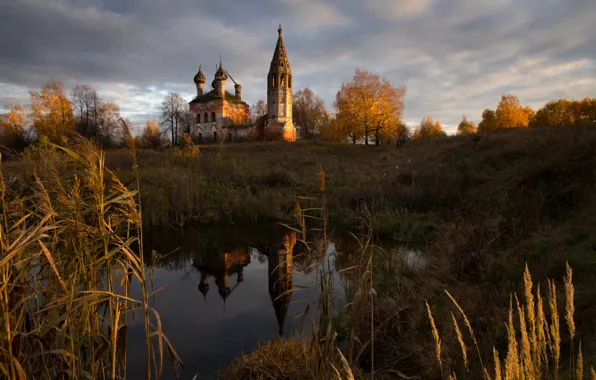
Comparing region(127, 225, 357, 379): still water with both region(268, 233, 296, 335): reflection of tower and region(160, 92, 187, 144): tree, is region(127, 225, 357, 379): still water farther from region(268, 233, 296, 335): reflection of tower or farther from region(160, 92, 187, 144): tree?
region(160, 92, 187, 144): tree

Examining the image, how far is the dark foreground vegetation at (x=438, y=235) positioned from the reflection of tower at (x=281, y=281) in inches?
43.8

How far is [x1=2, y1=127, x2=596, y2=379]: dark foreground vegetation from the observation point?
3.17 metres

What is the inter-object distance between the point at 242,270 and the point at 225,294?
1286 millimetres

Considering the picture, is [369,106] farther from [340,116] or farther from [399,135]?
[399,135]

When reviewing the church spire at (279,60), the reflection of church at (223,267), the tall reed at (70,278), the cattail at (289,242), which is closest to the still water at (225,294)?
the reflection of church at (223,267)

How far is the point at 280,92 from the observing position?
52.0 m

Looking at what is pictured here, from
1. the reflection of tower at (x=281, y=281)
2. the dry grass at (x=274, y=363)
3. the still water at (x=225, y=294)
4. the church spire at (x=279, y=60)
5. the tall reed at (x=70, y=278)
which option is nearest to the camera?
the tall reed at (x=70, y=278)

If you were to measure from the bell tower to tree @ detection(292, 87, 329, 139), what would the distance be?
11784 mm

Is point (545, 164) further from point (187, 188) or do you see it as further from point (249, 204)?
point (187, 188)

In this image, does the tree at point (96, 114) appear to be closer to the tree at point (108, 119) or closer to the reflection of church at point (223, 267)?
the tree at point (108, 119)

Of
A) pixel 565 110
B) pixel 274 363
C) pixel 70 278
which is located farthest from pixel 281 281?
pixel 565 110

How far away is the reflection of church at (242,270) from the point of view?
6.20 metres

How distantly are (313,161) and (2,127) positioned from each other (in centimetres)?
4874

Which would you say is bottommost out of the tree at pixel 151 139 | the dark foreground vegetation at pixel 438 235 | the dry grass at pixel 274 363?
the dry grass at pixel 274 363
